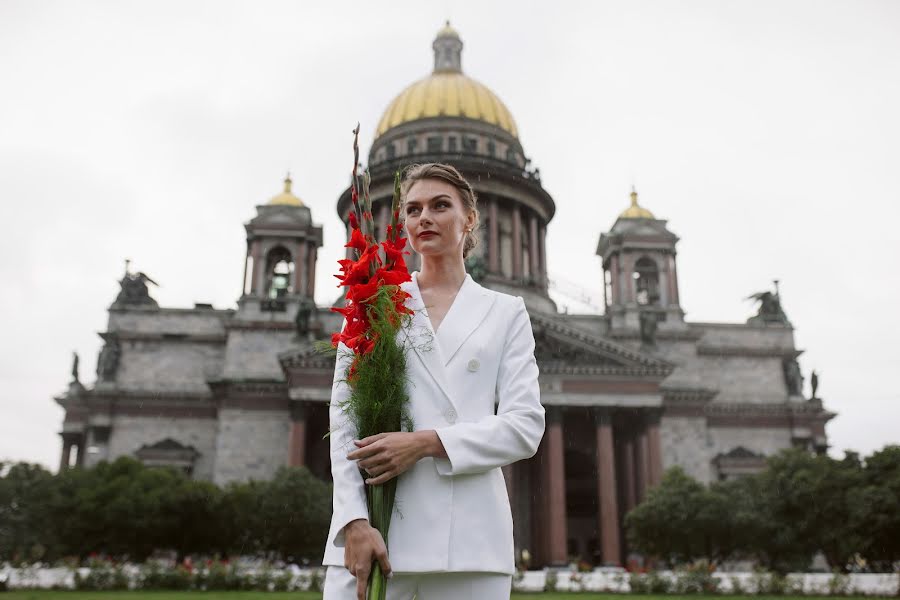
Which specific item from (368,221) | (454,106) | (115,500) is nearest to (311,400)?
(115,500)

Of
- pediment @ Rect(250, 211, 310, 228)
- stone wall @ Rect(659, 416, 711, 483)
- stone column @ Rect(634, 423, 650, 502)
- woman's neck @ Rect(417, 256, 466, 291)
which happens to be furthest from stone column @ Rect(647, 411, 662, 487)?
woman's neck @ Rect(417, 256, 466, 291)

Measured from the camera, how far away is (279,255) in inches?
1946

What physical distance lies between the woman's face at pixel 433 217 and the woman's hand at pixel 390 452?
40.9 inches

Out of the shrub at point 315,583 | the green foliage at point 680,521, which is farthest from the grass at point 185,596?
the green foliage at point 680,521

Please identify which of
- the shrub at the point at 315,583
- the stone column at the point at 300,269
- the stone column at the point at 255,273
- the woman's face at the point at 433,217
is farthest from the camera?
the stone column at the point at 300,269

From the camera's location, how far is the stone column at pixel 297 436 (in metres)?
39.2

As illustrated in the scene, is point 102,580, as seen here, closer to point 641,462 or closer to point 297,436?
point 297,436

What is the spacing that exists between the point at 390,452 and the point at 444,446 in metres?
0.24

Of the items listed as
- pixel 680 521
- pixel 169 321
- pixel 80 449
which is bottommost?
pixel 680 521

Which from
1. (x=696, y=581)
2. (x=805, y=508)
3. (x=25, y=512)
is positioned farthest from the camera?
(x=25, y=512)

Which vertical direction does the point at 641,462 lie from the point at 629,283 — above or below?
below

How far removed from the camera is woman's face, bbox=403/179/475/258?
398 centimetres

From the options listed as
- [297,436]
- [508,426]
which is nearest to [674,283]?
[297,436]

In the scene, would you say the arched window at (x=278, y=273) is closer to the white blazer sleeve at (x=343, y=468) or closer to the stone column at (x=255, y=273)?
the stone column at (x=255, y=273)
